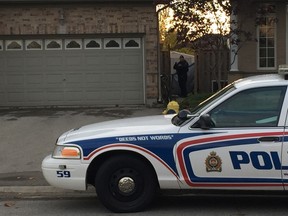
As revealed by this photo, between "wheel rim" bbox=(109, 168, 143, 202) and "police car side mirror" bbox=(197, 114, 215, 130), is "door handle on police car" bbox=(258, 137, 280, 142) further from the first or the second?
"wheel rim" bbox=(109, 168, 143, 202)

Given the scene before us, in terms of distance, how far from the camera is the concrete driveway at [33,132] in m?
8.98

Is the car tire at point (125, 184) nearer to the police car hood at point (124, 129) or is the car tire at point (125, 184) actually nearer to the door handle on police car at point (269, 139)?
the police car hood at point (124, 129)

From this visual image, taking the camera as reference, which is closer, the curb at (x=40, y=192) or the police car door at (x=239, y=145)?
the police car door at (x=239, y=145)

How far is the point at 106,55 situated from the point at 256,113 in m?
11.5

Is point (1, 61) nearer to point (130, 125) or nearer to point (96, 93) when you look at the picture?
point (96, 93)

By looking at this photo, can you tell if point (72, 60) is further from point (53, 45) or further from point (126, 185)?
point (126, 185)

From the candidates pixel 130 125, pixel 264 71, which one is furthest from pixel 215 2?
pixel 130 125

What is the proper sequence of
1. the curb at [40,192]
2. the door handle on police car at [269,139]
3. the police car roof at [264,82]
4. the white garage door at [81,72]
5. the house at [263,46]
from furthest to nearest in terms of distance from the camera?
the white garage door at [81,72] → the house at [263,46] → the curb at [40,192] → the police car roof at [264,82] → the door handle on police car at [269,139]

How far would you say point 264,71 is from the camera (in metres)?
17.1

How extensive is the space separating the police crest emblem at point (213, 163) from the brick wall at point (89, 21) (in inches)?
435

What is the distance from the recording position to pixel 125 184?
6.42 meters

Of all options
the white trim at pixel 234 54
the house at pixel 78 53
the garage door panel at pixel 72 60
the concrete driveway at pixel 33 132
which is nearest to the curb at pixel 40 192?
the concrete driveway at pixel 33 132

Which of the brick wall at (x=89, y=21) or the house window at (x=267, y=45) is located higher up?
the brick wall at (x=89, y=21)

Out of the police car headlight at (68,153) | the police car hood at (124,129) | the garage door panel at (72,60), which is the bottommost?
the police car headlight at (68,153)
